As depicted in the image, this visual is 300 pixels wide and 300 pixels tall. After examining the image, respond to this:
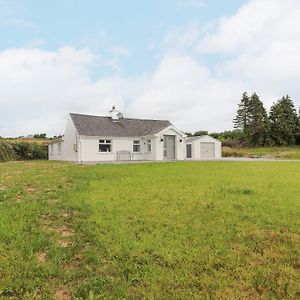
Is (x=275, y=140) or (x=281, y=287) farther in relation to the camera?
(x=275, y=140)

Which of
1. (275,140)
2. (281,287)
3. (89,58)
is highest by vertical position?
(89,58)

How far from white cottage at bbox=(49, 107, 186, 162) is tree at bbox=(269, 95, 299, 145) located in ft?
107

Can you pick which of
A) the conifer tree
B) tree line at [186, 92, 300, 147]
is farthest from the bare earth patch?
the conifer tree

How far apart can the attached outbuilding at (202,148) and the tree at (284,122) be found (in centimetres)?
2721

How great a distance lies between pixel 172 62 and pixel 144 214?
16.4 meters

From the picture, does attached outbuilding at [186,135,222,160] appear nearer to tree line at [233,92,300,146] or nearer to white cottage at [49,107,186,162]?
Answer: white cottage at [49,107,186,162]

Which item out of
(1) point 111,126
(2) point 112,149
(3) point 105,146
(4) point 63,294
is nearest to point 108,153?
(2) point 112,149

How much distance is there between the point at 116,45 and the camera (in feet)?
58.3

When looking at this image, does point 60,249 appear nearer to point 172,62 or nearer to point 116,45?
point 116,45

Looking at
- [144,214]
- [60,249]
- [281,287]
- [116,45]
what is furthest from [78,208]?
[116,45]

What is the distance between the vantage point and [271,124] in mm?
56969

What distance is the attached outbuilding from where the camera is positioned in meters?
32.6

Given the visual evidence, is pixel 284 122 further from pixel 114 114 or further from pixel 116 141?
pixel 116 141

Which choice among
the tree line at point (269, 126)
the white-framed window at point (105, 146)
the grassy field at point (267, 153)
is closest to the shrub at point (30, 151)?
the white-framed window at point (105, 146)
